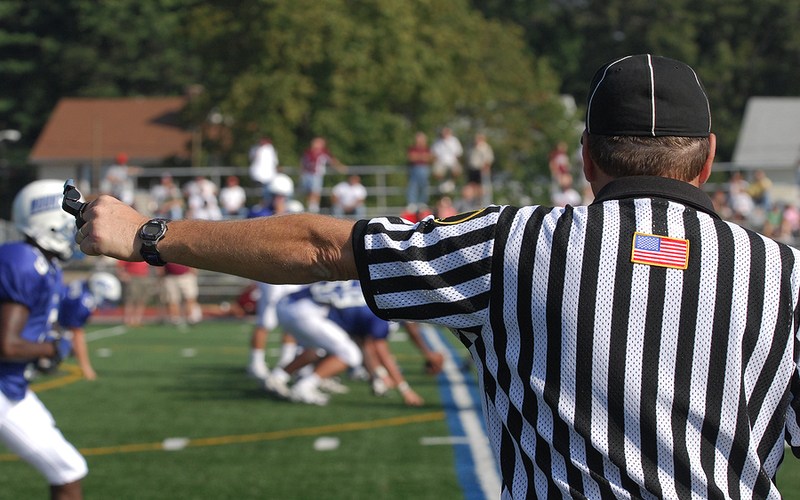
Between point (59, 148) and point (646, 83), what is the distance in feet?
167

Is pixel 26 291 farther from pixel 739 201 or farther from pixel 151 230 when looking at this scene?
pixel 739 201

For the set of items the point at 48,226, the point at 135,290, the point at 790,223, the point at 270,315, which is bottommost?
the point at 135,290

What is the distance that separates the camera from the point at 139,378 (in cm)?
1258

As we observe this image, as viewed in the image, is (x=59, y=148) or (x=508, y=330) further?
(x=59, y=148)

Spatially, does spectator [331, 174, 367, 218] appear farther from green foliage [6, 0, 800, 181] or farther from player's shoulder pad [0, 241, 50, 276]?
player's shoulder pad [0, 241, 50, 276]

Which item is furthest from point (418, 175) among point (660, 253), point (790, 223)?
point (660, 253)

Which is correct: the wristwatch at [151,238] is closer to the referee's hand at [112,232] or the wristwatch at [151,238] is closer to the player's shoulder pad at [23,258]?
the referee's hand at [112,232]

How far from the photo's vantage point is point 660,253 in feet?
7.47

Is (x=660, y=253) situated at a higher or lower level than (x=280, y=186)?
higher

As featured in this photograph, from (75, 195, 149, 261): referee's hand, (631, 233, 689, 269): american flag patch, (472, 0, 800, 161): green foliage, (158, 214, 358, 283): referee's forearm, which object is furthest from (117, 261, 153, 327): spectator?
(472, 0, 800, 161): green foliage

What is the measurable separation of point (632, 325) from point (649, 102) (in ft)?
1.44

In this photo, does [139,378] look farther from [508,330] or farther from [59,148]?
[59,148]

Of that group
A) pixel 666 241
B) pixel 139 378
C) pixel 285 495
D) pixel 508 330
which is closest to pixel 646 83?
pixel 666 241

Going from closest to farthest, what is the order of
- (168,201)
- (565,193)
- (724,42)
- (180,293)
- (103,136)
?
(180,293) → (565,193) → (168,201) → (103,136) → (724,42)
